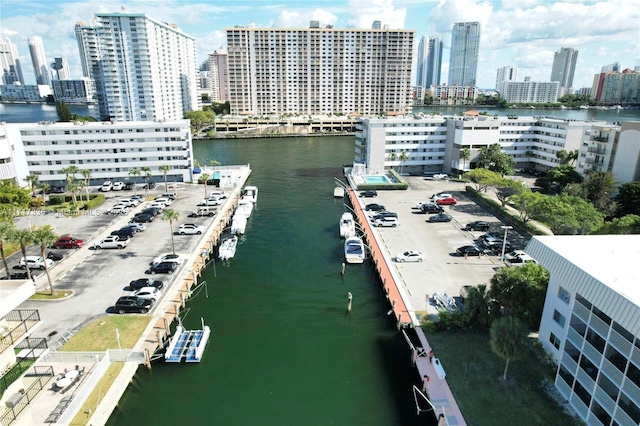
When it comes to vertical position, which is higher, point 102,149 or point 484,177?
point 102,149

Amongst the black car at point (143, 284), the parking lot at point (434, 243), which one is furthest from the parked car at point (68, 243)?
the parking lot at point (434, 243)

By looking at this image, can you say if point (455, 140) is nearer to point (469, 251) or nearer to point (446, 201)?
point (446, 201)

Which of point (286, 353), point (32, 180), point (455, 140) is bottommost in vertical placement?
point (286, 353)

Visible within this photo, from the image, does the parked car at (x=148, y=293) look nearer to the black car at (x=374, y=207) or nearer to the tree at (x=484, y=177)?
the black car at (x=374, y=207)

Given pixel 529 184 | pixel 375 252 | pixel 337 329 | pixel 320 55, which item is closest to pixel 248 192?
pixel 375 252

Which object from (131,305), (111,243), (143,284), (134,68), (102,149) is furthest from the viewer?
(134,68)

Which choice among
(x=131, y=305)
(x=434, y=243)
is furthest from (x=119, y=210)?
(x=434, y=243)
